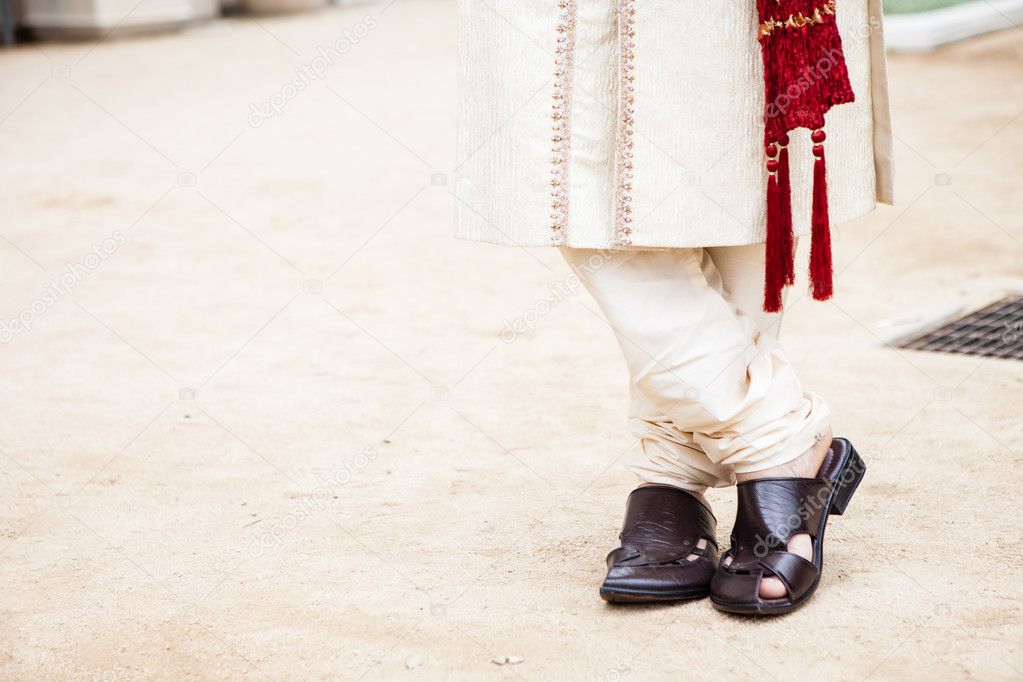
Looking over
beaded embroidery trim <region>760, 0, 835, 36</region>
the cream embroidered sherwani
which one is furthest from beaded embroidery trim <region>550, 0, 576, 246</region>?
beaded embroidery trim <region>760, 0, 835, 36</region>

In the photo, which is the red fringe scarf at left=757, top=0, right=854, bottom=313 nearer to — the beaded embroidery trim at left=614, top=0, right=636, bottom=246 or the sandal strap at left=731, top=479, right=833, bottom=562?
the beaded embroidery trim at left=614, top=0, right=636, bottom=246

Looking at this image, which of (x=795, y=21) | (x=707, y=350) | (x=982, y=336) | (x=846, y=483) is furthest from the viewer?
(x=982, y=336)

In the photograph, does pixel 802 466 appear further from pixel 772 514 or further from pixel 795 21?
pixel 795 21

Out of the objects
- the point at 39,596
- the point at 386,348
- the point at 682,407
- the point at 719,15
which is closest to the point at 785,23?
the point at 719,15

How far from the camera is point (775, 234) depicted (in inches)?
71.7

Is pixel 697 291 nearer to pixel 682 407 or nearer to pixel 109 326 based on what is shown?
pixel 682 407

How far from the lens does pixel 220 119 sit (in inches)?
261

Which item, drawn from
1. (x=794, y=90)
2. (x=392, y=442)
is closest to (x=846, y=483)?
(x=794, y=90)

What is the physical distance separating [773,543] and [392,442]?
1.05 m

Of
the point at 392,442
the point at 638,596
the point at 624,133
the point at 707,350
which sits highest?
the point at 624,133

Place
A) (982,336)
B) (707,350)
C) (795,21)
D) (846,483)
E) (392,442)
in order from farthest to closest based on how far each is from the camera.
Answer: (982,336), (392,442), (846,483), (707,350), (795,21)

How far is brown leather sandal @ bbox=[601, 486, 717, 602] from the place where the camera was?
6.18 feet

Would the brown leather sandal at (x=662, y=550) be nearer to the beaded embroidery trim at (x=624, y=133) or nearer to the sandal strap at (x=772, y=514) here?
the sandal strap at (x=772, y=514)

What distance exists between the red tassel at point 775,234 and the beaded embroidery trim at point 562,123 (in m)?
0.30
